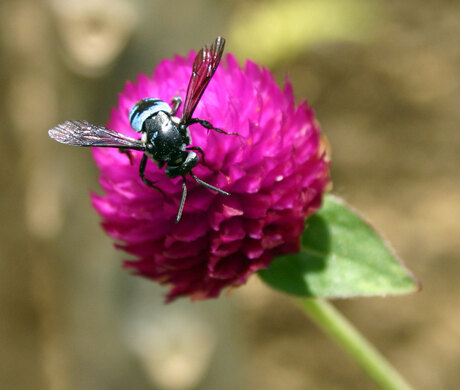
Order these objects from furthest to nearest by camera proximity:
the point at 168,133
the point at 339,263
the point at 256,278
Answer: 1. the point at 256,278
2. the point at 339,263
3. the point at 168,133

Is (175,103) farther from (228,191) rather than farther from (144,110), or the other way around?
(228,191)

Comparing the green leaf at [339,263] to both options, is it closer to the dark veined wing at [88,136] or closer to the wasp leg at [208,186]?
the wasp leg at [208,186]

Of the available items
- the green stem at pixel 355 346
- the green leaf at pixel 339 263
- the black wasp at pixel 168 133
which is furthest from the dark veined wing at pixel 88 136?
the green stem at pixel 355 346

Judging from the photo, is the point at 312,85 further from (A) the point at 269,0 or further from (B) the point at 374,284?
(B) the point at 374,284

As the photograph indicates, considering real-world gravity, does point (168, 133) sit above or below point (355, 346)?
above

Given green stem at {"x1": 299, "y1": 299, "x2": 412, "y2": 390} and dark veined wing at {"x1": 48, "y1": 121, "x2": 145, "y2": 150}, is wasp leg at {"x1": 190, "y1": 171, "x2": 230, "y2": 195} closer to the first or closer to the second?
dark veined wing at {"x1": 48, "y1": 121, "x2": 145, "y2": 150}

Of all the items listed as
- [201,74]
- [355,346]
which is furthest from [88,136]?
[355,346]
